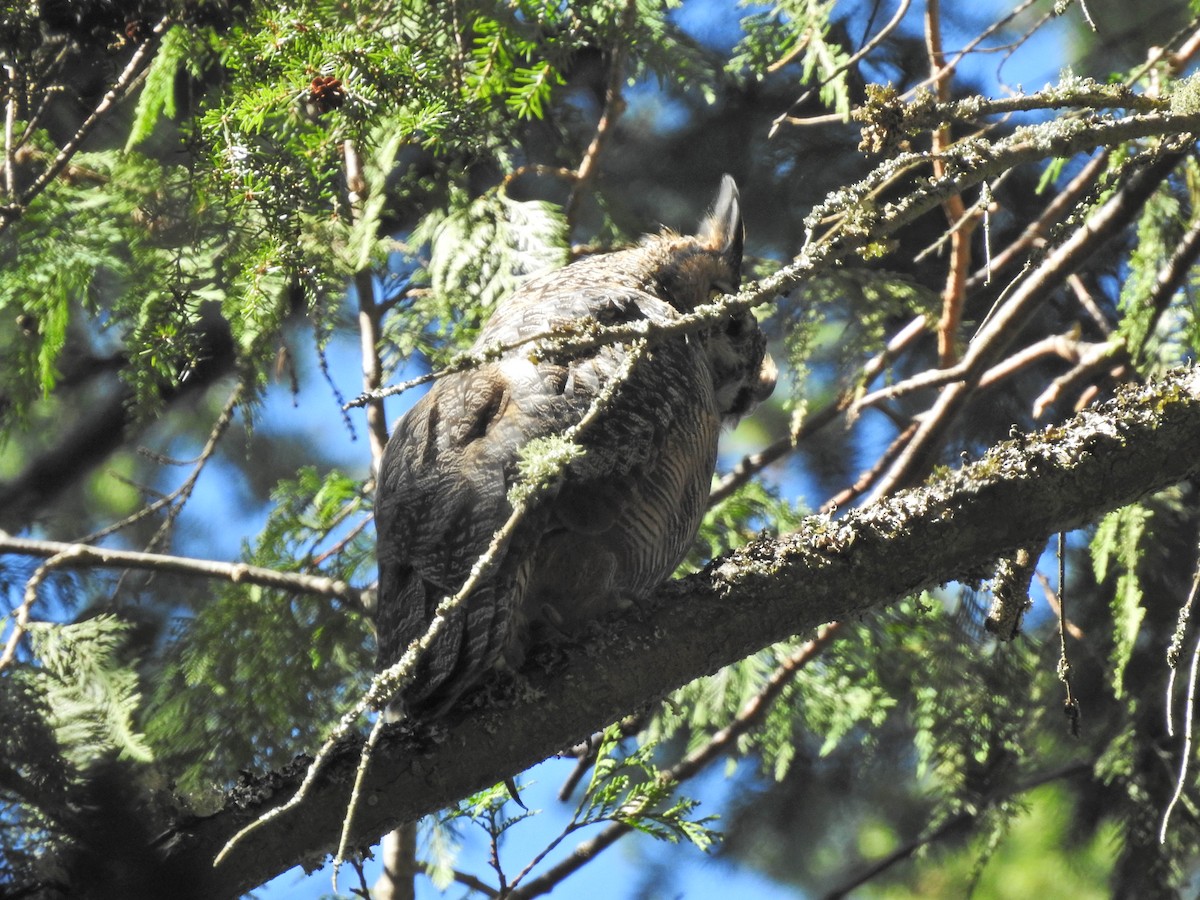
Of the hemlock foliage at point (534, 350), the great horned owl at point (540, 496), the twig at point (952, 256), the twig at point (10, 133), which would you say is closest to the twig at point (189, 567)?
the hemlock foliage at point (534, 350)

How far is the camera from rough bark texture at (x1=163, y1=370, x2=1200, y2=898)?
212cm

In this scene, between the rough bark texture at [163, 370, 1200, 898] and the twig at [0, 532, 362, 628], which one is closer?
the rough bark texture at [163, 370, 1200, 898]

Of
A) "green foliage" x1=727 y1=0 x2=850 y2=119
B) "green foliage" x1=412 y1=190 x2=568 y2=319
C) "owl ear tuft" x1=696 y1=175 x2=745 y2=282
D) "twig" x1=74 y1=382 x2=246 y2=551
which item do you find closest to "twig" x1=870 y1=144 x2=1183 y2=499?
"green foliage" x1=727 y1=0 x2=850 y2=119

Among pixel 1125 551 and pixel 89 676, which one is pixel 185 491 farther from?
pixel 1125 551

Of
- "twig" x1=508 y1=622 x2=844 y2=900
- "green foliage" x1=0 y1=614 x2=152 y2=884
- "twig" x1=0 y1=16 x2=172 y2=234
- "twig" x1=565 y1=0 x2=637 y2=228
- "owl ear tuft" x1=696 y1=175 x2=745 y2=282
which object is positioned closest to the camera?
"green foliage" x1=0 y1=614 x2=152 y2=884

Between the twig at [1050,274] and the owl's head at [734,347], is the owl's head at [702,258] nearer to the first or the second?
the owl's head at [734,347]

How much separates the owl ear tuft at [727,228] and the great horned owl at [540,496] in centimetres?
77

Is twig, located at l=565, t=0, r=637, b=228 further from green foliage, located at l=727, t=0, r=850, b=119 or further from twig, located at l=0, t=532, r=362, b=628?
twig, located at l=0, t=532, r=362, b=628

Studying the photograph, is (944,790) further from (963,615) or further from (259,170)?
(259,170)

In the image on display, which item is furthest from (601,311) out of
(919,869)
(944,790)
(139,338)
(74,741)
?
(919,869)

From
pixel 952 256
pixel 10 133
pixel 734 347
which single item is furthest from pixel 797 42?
pixel 10 133

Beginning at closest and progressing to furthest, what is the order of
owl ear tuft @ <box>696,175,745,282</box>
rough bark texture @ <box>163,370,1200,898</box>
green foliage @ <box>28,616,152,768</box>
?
rough bark texture @ <box>163,370,1200,898</box> < green foliage @ <box>28,616,152,768</box> < owl ear tuft @ <box>696,175,745,282</box>

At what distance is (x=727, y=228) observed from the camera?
13.0 feet

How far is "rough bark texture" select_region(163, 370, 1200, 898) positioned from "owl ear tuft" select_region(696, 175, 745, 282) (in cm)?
178
